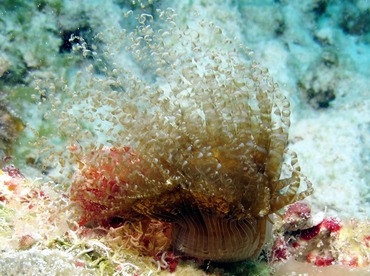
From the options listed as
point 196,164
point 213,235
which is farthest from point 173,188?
point 213,235


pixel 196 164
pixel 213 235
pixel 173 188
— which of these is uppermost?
pixel 196 164

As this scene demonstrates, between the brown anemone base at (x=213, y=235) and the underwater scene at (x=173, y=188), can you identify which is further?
the brown anemone base at (x=213, y=235)

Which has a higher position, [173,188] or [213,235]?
[173,188]

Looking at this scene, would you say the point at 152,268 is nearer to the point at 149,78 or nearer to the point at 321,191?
the point at 149,78

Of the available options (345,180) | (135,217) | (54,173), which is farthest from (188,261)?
(345,180)

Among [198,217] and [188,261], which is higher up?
[198,217]

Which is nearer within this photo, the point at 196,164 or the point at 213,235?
the point at 196,164

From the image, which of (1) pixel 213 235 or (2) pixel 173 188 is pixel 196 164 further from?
(1) pixel 213 235

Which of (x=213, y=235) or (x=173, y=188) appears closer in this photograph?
(x=173, y=188)
